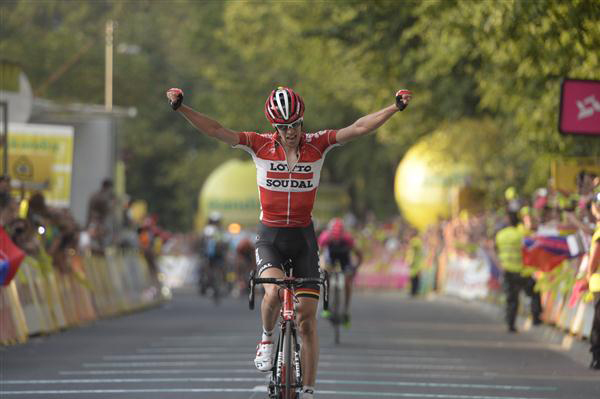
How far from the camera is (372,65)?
30.9 m

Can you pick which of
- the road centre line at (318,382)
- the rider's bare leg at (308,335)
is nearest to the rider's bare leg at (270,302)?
the rider's bare leg at (308,335)

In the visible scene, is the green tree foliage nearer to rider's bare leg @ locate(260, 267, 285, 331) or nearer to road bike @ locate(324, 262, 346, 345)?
road bike @ locate(324, 262, 346, 345)

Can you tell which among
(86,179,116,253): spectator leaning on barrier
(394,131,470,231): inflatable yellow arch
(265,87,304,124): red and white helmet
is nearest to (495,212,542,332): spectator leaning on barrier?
(86,179,116,253): spectator leaning on barrier

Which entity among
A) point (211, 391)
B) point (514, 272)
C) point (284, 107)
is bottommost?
point (211, 391)

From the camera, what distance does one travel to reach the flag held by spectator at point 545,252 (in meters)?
21.9

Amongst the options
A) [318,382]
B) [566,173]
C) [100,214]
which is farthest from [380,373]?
[100,214]

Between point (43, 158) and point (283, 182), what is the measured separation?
54.4 feet

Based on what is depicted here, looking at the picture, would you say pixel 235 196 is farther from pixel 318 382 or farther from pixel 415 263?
pixel 318 382

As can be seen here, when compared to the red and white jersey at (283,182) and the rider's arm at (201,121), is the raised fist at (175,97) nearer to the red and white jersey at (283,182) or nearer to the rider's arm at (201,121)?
the rider's arm at (201,121)

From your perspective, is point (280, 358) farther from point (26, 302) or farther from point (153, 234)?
point (153, 234)

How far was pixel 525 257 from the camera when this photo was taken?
76.7 feet

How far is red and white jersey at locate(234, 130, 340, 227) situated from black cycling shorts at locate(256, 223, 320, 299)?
5cm

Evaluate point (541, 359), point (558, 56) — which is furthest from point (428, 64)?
point (541, 359)

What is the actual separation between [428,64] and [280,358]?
16.8 metres
